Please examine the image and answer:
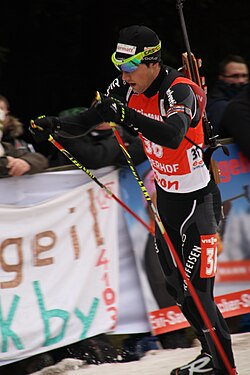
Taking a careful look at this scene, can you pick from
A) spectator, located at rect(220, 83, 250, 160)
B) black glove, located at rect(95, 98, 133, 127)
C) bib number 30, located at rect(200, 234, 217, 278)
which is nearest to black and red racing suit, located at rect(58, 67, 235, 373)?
bib number 30, located at rect(200, 234, 217, 278)

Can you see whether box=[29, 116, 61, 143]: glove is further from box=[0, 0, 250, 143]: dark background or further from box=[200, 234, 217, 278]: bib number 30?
box=[0, 0, 250, 143]: dark background

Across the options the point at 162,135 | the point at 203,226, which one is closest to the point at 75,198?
the point at 203,226

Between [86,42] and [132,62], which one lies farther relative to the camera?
[86,42]

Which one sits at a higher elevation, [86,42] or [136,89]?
[86,42]

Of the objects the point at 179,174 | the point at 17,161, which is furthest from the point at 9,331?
the point at 179,174

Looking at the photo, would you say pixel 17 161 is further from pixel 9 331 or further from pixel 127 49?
pixel 127 49

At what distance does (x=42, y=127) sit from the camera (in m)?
5.05

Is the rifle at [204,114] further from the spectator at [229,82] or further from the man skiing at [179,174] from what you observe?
the spectator at [229,82]

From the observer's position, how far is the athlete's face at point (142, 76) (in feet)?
16.2

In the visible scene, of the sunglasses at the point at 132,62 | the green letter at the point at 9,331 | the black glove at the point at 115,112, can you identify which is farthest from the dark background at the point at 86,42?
the black glove at the point at 115,112

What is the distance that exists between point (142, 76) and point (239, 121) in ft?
6.70

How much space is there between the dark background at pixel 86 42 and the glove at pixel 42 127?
5.07 meters

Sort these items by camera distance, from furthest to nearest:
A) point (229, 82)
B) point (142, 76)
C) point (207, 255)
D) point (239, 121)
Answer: point (229, 82)
point (239, 121)
point (207, 255)
point (142, 76)

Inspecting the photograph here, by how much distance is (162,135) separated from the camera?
452 cm
